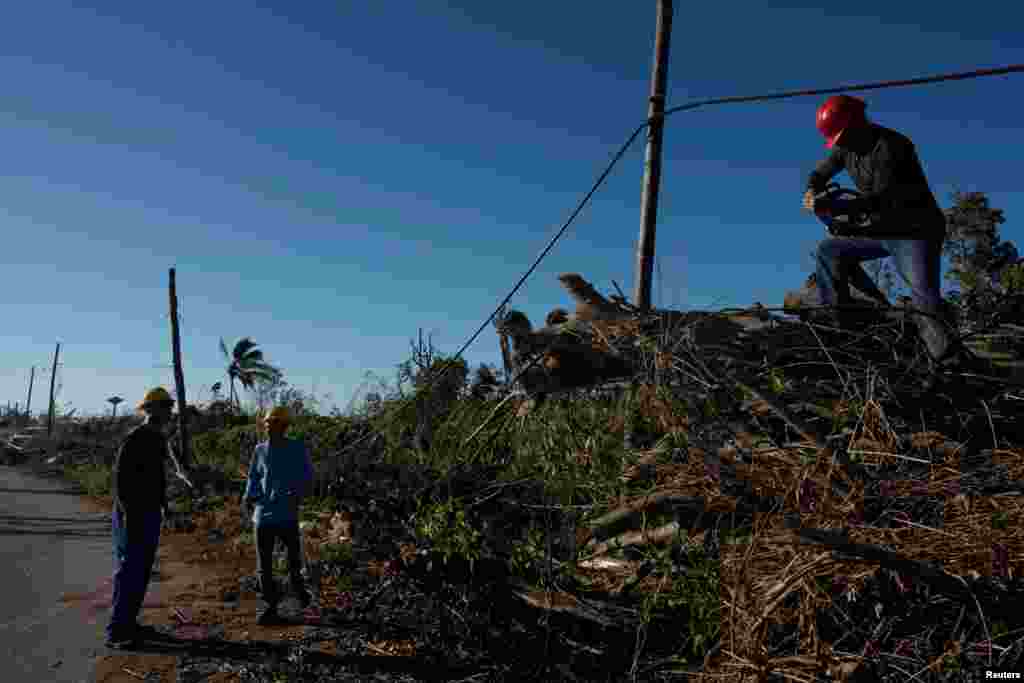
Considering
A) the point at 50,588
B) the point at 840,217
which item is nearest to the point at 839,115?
the point at 840,217

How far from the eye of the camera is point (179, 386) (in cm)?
1667

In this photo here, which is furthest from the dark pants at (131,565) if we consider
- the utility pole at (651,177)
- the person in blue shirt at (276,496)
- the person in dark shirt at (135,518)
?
the utility pole at (651,177)

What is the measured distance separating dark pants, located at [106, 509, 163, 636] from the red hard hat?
5.40m

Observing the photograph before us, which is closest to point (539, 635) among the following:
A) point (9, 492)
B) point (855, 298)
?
point (855, 298)

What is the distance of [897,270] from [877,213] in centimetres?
35

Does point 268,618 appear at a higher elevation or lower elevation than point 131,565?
lower

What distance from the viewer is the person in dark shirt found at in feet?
16.2

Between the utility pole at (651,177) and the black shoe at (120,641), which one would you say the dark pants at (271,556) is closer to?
the black shoe at (120,641)

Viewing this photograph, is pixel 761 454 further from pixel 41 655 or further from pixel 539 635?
pixel 41 655

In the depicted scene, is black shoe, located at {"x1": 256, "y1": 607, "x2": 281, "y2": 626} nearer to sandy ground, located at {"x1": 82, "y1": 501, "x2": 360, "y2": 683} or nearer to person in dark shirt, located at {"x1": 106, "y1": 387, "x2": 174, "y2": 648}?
sandy ground, located at {"x1": 82, "y1": 501, "x2": 360, "y2": 683}

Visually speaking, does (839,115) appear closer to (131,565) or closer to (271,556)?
(271,556)

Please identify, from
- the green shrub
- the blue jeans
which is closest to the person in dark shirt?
the blue jeans

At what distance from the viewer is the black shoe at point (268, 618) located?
Answer: 5.33 meters

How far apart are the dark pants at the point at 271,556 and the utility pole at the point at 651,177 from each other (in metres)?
3.65
